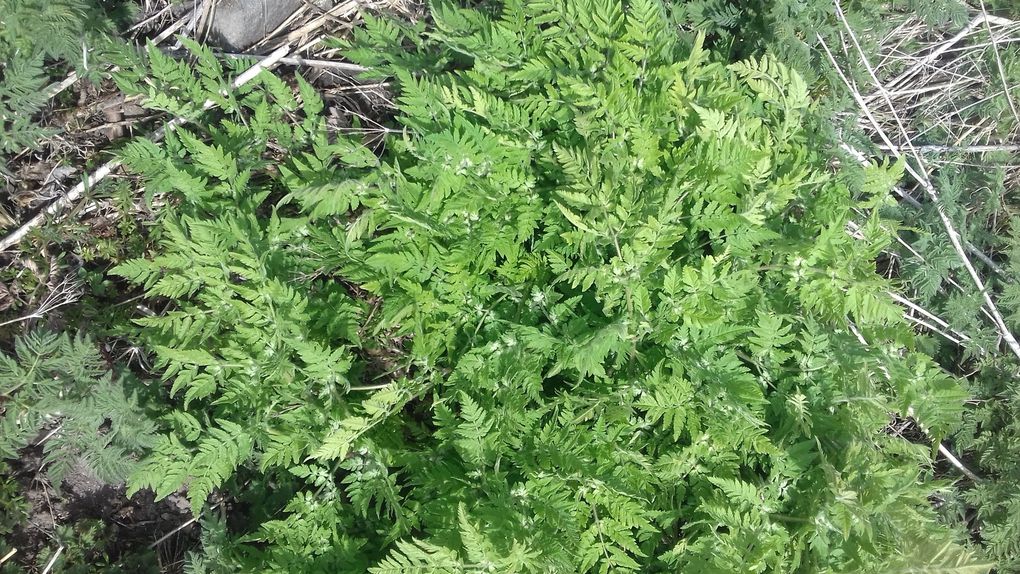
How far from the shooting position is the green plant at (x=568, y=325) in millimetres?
2824

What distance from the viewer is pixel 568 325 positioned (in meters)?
3.03

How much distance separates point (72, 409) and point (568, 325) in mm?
2496

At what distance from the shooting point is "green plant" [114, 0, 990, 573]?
2.82 metres

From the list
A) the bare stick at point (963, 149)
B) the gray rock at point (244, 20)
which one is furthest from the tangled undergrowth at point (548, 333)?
the bare stick at point (963, 149)

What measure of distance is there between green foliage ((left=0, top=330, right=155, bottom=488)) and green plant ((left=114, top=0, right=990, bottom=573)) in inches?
12.3

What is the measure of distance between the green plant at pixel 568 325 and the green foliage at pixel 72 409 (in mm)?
312

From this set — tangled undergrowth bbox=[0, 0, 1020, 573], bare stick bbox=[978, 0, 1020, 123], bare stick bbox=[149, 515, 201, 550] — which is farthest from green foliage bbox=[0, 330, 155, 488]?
bare stick bbox=[978, 0, 1020, 123]

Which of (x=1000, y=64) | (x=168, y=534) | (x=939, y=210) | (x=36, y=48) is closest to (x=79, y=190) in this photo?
(x=36, y=48)

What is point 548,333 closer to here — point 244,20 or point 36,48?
point 244,20

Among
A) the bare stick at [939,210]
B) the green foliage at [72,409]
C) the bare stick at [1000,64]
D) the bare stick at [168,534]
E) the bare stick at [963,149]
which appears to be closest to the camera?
the green foliage at [72,409]

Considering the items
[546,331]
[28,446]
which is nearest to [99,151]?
[28,446]

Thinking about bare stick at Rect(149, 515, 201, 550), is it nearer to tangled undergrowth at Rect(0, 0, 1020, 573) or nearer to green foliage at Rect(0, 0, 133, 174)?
tangled undergrowth at Rect(0, 0, 1020, 573)

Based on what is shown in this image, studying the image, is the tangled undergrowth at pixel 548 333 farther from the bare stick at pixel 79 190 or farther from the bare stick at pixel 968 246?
the bare stick at pixel 968 246

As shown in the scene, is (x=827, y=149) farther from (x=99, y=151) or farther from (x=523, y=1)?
(x=99, y=151)
